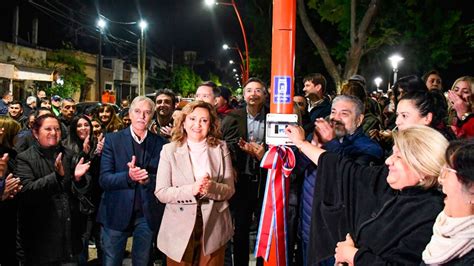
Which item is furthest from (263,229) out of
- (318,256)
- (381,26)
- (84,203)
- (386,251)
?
(381,26)

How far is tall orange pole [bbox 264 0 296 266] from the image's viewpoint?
11.9 feet

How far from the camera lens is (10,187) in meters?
4.49

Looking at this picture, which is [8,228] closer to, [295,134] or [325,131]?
[295,134]

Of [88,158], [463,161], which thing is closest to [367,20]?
[88,158]

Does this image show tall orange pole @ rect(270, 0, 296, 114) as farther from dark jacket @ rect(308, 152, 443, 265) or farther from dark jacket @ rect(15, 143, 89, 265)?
dark jacket @ rect(15, 143, 89, 265)

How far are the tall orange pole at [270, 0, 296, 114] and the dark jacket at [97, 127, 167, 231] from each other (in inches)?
77.5

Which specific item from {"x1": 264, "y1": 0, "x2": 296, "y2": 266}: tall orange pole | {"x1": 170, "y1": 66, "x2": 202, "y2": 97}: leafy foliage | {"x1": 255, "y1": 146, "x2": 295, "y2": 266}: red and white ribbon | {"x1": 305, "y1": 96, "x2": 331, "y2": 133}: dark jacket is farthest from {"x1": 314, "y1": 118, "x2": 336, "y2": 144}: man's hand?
{"x1": 170, "y1": 66, "x2": 202, "y2": 97}: leafy foliage

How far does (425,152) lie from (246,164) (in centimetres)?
316

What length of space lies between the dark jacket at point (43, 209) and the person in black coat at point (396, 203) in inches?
119

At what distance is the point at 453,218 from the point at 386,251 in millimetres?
526

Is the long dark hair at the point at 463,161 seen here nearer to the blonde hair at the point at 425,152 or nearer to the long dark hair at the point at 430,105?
the blonde hair at the point at 425,152

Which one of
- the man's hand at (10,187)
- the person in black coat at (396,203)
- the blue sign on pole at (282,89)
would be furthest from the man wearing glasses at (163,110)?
the person in black coat at (396,203)

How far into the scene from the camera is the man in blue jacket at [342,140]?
12.8 ft

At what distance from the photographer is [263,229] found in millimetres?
3908
